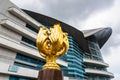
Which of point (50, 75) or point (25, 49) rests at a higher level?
point (25, 49)

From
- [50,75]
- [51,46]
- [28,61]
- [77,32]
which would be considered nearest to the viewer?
[50,75]

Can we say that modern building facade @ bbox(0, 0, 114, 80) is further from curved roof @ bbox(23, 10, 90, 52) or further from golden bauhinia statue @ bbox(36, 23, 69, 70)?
golden bauhinia statue @ bbox(36, 23, 69, 70)

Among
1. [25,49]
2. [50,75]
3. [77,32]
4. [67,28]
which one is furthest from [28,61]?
[50,75]

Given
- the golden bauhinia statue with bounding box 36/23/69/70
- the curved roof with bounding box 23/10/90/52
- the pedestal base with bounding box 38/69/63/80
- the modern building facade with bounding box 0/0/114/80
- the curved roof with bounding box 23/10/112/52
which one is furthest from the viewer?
the curved roof with bounding box 23/10/112/52

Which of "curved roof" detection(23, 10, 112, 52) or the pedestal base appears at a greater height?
"curved roof" detection(23, 10, 112, 52)

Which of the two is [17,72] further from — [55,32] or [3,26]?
[55,32]

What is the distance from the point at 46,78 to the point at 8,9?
20845mm

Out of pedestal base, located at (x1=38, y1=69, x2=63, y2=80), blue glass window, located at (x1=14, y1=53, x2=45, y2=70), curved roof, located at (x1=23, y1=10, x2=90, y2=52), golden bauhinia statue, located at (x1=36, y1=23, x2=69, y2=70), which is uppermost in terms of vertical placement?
curved roof, located at (x1=23, y1=10, x2=90, y2=52)

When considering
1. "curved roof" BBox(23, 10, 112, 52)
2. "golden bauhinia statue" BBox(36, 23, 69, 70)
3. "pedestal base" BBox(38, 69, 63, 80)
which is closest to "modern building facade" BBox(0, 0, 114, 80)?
"curved roof" BBox(23, 10, 112, 52)

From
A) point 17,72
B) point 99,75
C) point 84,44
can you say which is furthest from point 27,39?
point 99,75

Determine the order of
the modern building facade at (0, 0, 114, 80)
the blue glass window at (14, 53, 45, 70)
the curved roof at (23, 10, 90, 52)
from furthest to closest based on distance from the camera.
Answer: the curved roof at (23, 10, 90, 52) < the blue glass window at (14, 53, 45, 70) < the modern building facade at (0, 0, 114, 80)

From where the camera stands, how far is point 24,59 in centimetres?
2727

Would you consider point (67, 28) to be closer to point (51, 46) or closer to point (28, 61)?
point (28, 61)

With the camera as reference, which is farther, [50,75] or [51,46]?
[51,46]
